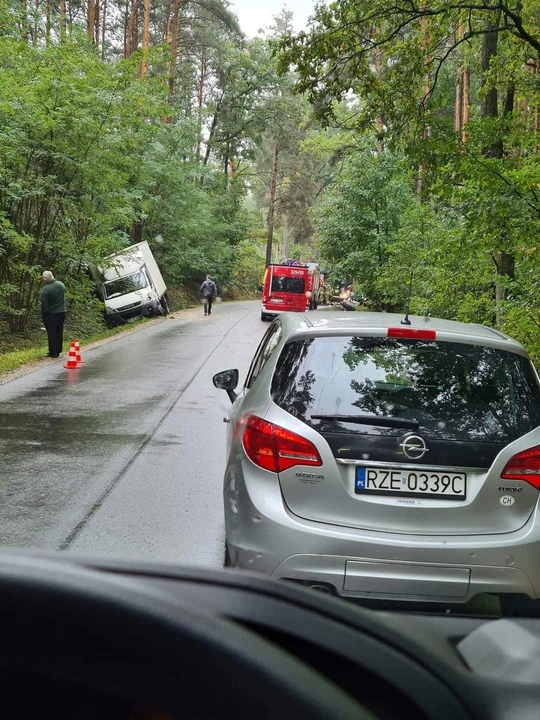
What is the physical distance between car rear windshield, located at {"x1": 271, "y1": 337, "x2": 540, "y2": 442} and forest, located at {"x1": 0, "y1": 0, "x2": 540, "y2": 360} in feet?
20.1

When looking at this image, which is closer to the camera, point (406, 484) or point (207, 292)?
point (406, 484)

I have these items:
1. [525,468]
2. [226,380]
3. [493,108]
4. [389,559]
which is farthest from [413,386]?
[493,108]

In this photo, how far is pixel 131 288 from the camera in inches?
1209

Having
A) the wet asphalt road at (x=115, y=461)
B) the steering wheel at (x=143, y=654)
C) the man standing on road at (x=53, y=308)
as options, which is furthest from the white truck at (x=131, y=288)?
the steering wheel at (x=143, y=654)

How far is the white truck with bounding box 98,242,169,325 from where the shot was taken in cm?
2983

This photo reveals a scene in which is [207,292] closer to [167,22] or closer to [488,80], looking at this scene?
[167,22]

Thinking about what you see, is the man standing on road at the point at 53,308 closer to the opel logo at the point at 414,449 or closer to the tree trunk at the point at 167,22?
the opel logo at the point at 414,449

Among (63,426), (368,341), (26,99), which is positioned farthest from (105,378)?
(368,341)

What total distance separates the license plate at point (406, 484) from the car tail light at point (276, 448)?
25 cm

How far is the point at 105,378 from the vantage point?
14727 millimetres

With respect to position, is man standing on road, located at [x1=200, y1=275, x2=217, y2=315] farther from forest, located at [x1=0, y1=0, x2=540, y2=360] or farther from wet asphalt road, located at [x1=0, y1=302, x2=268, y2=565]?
wet asphalt road, located at [x1=0, y1=302, x2=268, y2=565]

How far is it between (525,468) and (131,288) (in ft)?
91.4

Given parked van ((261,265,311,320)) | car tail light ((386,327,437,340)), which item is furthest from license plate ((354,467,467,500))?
parked van ((261,265,311,320))

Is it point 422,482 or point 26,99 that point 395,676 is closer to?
point 422,482
